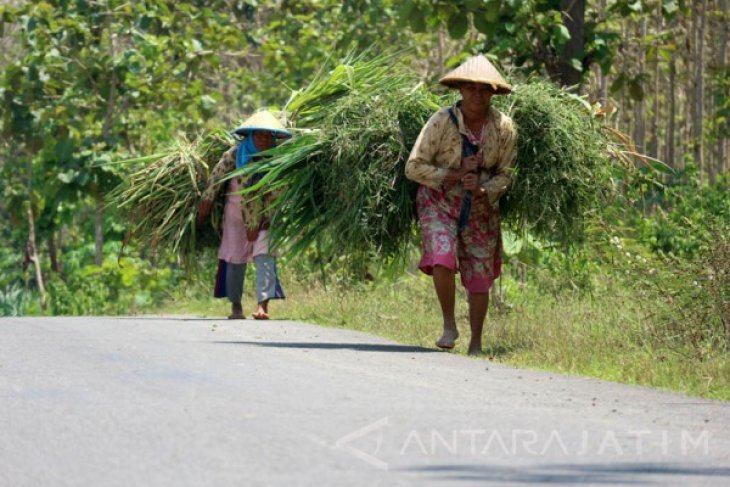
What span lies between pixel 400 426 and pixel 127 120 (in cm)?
1522

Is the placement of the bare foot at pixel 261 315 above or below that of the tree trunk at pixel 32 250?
above

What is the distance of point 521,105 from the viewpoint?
11.0 meters

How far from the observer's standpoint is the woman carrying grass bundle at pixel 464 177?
1053cm

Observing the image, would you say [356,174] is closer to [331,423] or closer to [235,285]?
[235,285]

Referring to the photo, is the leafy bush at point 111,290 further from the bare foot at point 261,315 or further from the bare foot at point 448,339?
the bare foot at point 448,339

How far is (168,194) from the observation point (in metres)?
13.9

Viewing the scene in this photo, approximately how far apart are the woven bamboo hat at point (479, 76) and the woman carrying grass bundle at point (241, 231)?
109 inches

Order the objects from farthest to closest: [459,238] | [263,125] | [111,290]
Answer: [111,290]
[263,125]
[459,238]

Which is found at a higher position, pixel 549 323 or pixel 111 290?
pixel 549 323

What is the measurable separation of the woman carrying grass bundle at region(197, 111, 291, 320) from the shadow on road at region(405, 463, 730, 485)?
290 inches

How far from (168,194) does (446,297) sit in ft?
12.8

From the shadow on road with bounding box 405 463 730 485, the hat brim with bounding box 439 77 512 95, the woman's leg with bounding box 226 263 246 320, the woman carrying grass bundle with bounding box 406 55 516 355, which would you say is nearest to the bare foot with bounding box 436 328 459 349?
the woman carrying grass bundle with bounding box 406 55 516 355

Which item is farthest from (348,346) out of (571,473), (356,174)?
(571,473)

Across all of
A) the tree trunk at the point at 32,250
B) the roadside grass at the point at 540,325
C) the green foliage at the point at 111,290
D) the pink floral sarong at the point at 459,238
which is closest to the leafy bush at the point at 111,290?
the green foliage at the point at 111,290
